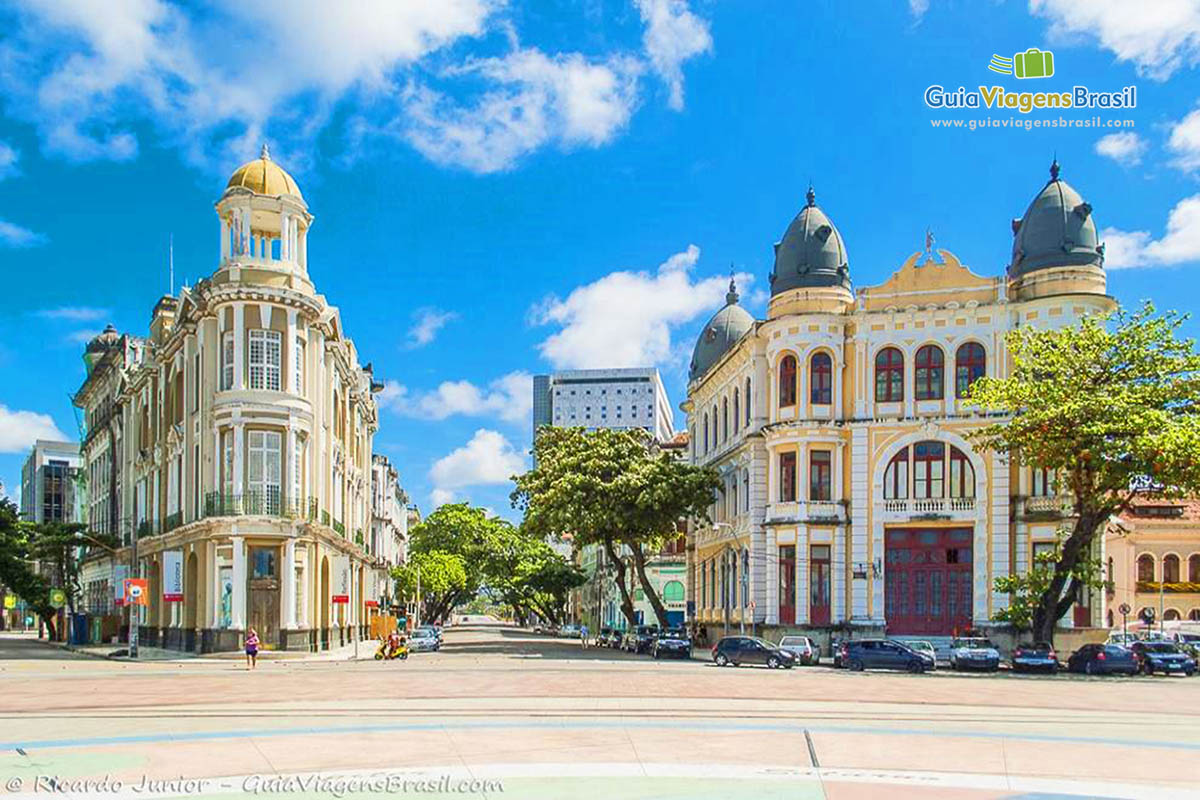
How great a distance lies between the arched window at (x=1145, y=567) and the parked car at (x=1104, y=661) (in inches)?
1807

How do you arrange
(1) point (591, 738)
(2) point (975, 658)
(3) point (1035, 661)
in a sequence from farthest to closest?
1. (2) point (975, 658)
2. (3) point (1035, 661)
3. (1) point (591, 738)

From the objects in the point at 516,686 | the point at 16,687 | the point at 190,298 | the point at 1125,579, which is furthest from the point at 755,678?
the point at 1125,579

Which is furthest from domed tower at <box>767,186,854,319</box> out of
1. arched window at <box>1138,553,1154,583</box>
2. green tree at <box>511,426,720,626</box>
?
arched window at <box>1138,553,1154,583</box>

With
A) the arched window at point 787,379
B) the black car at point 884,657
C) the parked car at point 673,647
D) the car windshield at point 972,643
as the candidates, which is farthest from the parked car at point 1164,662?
the arched window at point 787,379

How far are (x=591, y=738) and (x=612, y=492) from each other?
42.2m

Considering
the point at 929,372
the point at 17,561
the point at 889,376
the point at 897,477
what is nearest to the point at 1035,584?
the point at 897,477

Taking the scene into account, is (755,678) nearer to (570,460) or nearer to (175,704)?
(175,704)

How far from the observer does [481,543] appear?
106312mm

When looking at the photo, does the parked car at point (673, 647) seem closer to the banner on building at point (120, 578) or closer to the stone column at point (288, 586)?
the stone column at point (288, 586)

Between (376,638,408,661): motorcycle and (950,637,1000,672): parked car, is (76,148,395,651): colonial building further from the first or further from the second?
(950,637,1000,672): parked car

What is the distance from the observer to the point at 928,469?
184 ft

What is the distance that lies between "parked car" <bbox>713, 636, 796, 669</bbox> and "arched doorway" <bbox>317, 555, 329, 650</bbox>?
61.1 ft

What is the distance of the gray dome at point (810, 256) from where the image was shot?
5900cm

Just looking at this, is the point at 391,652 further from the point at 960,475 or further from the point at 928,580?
the point at 960,475
